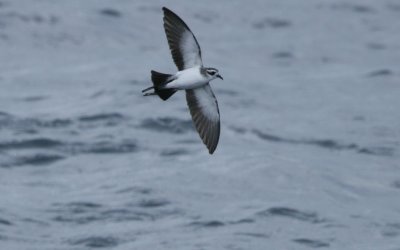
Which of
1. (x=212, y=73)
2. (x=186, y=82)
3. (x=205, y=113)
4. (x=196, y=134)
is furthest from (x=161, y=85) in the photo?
(x=196, y=134)

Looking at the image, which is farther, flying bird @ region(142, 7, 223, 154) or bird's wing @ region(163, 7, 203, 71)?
bird's wing @ region(163, 7, 203, 71)

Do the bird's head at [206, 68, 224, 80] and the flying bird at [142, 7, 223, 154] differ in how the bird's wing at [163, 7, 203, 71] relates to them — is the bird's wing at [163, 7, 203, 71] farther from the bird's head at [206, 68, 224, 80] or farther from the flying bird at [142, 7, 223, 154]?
the bird's head at [206, 68, 224, 80]


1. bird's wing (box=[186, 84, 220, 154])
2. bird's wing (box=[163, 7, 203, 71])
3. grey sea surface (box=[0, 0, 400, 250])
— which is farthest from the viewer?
grey sea surface (box=[0, 0, 400, 250])

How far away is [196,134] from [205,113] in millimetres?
8864

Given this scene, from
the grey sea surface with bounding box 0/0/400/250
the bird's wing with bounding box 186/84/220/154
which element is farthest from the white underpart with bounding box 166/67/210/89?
the grey sea surface with bounding box 0/0/400/250

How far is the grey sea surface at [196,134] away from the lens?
19.5 m

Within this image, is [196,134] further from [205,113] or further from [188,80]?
[188,80]

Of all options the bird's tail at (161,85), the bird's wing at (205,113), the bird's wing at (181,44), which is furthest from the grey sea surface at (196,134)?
the bird's tail at (161,85)

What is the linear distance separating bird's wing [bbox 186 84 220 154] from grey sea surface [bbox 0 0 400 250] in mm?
4507

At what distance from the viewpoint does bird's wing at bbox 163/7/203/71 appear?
13.6 meters

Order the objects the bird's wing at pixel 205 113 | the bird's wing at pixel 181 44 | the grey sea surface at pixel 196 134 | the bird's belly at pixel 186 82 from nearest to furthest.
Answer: the bird's belly at pixel 186 82, the bird's wing at pixel 181 44, the bird's wing at pixel 205 113, the grey sea surface at pixel 196 134

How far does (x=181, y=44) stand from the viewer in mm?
13672

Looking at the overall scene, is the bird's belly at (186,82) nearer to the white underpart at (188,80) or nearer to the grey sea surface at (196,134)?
the white underpart at (188,80)

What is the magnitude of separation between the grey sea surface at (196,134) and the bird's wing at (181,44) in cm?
531
